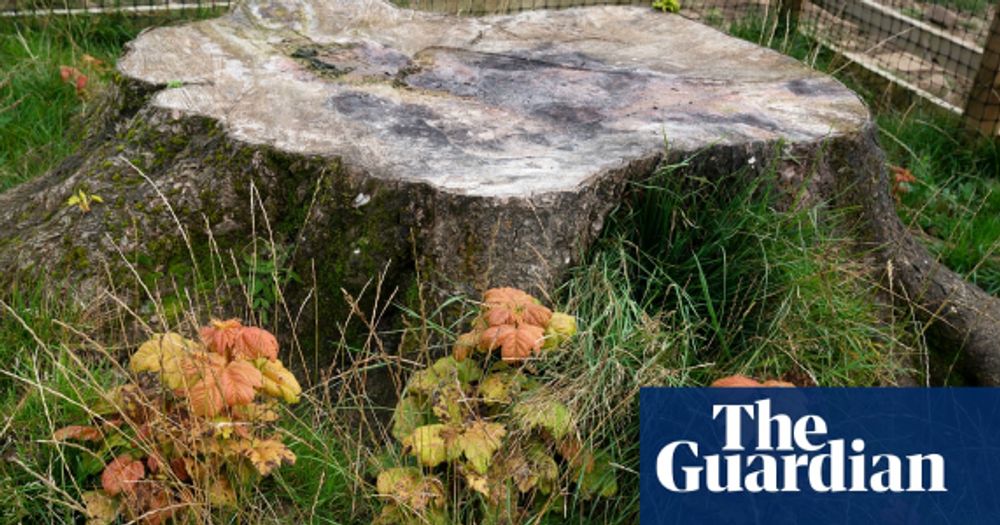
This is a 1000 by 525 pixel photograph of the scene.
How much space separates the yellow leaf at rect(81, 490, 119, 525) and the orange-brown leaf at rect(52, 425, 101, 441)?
13cm

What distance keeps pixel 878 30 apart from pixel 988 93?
44.8 inches

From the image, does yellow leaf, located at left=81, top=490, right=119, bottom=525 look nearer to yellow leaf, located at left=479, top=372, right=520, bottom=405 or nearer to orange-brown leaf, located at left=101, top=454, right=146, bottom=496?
orange-brown leaf, located at left=101, top=454, right=146, bottom=496

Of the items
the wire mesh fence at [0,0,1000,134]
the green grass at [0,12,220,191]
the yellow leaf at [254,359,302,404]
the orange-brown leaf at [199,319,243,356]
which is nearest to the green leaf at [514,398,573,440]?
the yellow leaf at [254,359,302,404]

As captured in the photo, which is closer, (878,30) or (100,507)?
(100,507)

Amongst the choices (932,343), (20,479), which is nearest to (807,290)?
(932,343)

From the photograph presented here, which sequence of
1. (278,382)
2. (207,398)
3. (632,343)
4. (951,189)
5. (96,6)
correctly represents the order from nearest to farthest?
(207,398), (278,382), (632,343), (951,189), (96,6)

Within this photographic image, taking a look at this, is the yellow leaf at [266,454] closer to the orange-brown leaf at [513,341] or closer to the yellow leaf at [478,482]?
the yellow leaf at [478,482]

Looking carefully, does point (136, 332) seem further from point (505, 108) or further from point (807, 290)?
point (807, 290)

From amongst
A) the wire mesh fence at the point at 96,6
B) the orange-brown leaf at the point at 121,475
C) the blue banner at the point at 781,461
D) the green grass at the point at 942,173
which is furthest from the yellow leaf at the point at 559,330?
the wire mesh fence at the point at 96,6

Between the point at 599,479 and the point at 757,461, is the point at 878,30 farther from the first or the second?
the point at 599,479

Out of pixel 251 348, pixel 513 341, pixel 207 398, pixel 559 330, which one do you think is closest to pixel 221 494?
pixel 207 398

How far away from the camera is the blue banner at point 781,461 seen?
3.07 metres

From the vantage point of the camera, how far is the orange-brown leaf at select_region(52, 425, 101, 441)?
115 inches

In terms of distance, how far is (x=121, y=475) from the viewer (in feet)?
9.34
